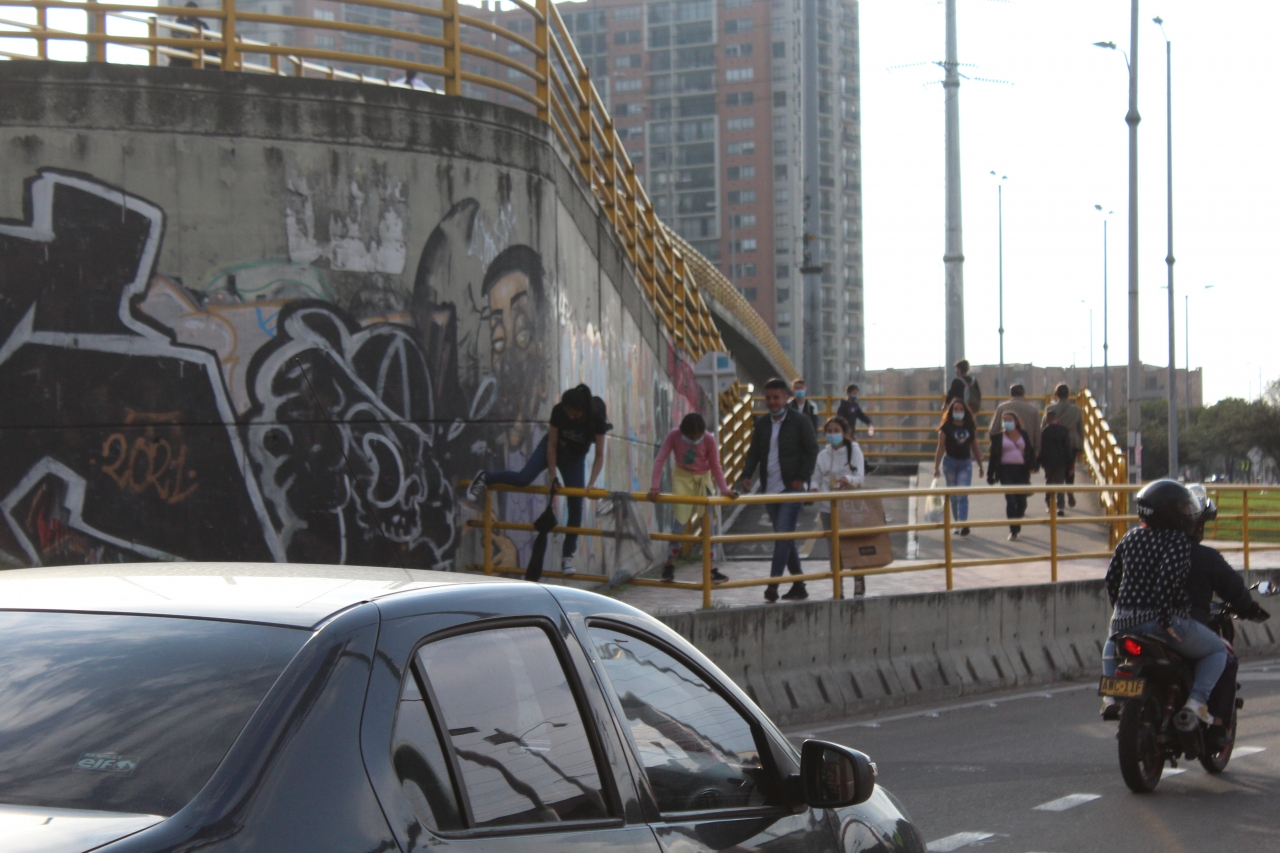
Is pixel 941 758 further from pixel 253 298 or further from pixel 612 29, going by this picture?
pixel 612 29

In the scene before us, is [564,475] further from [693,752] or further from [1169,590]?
[693,752]

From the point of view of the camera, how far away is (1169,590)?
7.75 meters

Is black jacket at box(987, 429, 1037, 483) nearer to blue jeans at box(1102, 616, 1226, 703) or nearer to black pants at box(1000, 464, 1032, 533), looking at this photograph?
black pants at box(1000, 464, 1032, 533)

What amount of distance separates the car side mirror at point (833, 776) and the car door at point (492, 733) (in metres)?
0.59

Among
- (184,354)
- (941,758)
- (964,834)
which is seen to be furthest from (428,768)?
(184,354)

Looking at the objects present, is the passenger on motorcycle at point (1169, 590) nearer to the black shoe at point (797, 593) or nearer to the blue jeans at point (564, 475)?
the black shoe at point (797, 593)

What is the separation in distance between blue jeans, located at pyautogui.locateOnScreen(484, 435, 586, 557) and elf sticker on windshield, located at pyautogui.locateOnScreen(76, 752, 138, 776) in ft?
31.4

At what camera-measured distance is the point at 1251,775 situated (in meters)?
8.25

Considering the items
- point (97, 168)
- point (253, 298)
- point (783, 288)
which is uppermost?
point (783, 288)

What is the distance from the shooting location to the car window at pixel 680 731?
3092 millimetres

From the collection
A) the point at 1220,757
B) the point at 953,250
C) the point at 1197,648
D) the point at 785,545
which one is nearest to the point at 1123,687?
the point at 1197,648

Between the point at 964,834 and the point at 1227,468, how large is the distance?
105m

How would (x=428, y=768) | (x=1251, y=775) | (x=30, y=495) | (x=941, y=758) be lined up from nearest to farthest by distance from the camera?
(x=428, y=768)
(x=1251, y=775)
(x=941, y=758)
(x=30, y=495)

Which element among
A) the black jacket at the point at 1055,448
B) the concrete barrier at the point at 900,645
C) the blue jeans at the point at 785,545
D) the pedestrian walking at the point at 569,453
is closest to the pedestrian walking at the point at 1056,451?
the black jacket at the point at 1055,448
